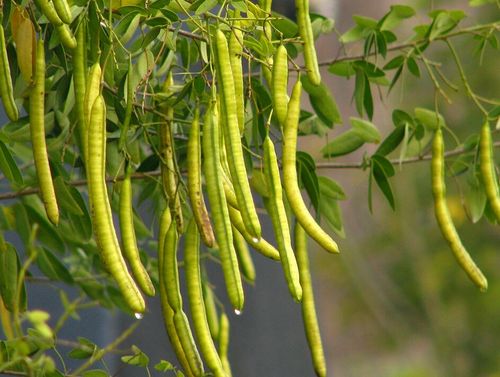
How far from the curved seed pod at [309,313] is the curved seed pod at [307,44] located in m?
0.30

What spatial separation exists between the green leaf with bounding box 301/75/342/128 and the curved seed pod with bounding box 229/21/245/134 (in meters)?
0.42

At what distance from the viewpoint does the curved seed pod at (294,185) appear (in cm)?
124

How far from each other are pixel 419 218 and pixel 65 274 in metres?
4.79

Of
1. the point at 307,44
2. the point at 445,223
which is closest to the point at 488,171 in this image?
the point at 445,223

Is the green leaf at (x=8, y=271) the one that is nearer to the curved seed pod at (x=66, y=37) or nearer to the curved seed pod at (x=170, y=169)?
the curved seed pod at (x=170, y=169)

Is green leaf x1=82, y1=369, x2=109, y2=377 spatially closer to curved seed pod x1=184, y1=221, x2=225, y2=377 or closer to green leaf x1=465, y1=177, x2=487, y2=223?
curved seed pod x1=184, y1=221, x2=225, y2=377

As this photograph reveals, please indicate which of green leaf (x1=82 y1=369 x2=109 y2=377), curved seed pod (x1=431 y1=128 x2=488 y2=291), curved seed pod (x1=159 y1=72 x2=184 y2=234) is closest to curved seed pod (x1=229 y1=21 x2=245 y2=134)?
curved seed pod (x1=159 y1=72 x2=184 y2=234)

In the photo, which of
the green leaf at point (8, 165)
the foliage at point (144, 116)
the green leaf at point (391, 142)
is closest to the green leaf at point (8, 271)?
the foliage at point (144, 116)

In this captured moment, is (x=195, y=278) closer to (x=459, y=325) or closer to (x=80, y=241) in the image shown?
(x=80, y=241)

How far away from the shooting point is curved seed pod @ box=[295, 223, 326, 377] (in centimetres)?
155

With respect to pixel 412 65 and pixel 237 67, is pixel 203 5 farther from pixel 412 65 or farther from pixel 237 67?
pixel 412 65

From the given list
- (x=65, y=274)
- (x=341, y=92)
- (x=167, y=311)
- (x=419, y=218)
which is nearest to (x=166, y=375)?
(x=65, y=274)

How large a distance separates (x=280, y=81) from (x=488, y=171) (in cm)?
50

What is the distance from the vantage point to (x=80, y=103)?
1.30 m
